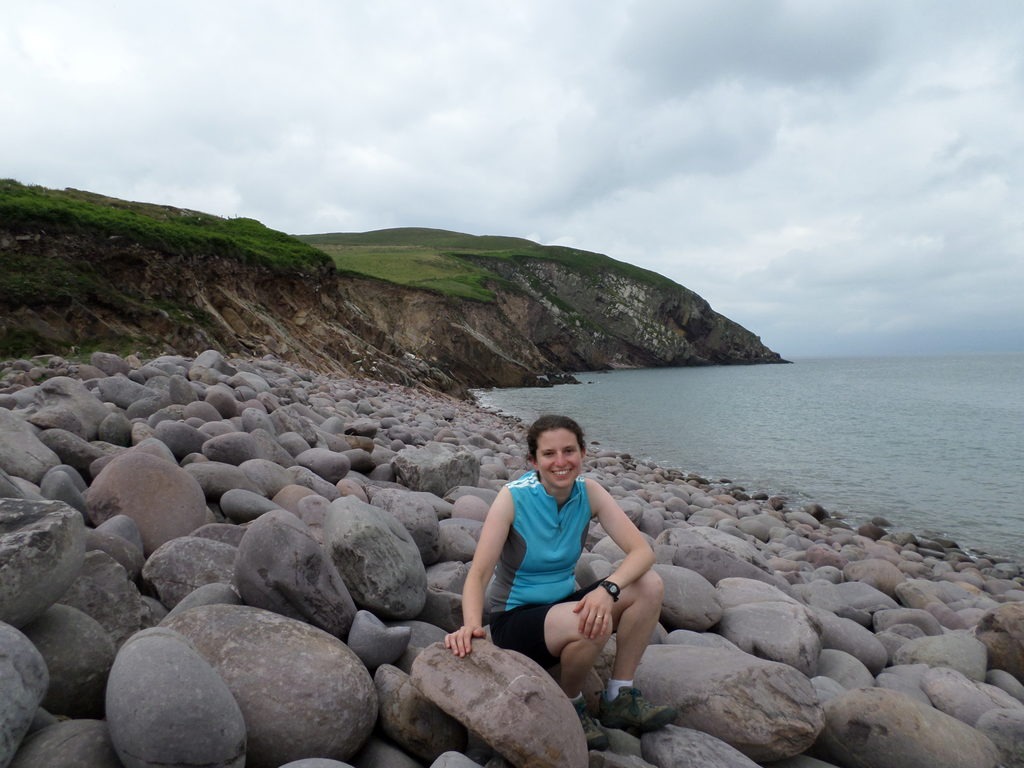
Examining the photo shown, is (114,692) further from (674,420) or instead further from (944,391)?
(944,391)

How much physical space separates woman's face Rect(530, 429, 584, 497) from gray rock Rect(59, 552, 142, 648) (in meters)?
1.93

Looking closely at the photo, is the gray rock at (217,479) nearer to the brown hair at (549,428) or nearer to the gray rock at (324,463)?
the gray rock at (324,463)

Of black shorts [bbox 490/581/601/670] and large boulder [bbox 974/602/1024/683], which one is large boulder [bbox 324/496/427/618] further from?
large boulder [bbox 974/602/1024/683]

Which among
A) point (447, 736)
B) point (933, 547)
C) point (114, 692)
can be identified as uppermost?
point (114, 692)

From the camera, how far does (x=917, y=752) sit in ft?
10.1

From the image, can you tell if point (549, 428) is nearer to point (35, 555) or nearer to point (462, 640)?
point (462, 640)

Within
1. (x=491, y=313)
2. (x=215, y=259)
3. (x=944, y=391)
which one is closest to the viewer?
(x=215, y=259)

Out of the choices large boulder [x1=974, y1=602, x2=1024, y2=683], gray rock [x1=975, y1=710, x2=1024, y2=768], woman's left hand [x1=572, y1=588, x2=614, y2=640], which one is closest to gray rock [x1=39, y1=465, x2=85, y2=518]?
woman's left hand [x1=572, y1=588, x2=614, y2=640]

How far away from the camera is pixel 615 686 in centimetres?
306

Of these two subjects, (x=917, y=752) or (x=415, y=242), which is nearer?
(x=917, y=752)

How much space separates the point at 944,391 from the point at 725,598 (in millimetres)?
54279

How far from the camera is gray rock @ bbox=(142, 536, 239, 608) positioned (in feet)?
10.5

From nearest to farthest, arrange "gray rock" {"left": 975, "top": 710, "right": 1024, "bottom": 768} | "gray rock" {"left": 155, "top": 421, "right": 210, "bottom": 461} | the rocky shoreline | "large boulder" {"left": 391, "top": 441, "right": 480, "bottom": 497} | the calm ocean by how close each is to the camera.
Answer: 1. the rocky shoreline
2. "gray rock" {"left": 975, "top": 710, "right": 1024, "bottom": 768}
3. "gray rock" {"left": 155, "top": 421, "right": 210, "bottom": 461}
4. "large boulder" {"left": 391, "top": 441, "right": 480, "bottom": 497}
5. the calm ocean

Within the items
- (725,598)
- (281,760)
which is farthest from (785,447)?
(281,760)
